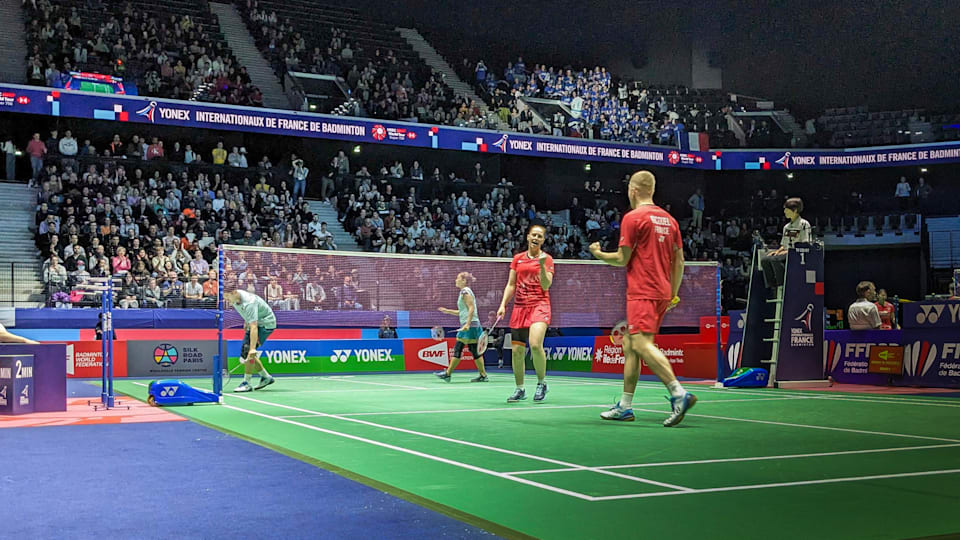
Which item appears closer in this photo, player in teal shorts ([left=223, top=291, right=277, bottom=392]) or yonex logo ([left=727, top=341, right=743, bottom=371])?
player in teal shorts ([left=223, top=291, right=277, bottom=392])

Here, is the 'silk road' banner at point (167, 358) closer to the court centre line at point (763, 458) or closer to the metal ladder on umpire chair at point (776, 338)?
the metal ladder on umpire chair at point (776, 338)

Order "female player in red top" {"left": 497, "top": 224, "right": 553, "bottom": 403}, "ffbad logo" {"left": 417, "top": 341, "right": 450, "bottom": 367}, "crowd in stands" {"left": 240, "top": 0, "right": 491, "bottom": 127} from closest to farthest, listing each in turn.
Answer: "female player in red top" {"left": 497, "top": 224, "right": 553, "bottom": 403}, "ffbad logo" {"left": 417, "top": 341, "right": 450, "bottom": 367}, "crowd in stands" {"left": 240, "top": 0, "right": 491, "bottom": 127}

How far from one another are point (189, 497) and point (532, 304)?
22.4 ft

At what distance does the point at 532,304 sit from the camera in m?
11.8

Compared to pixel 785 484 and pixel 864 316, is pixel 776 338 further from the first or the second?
pixel 785 484

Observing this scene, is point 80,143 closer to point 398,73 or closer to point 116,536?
point 398,73

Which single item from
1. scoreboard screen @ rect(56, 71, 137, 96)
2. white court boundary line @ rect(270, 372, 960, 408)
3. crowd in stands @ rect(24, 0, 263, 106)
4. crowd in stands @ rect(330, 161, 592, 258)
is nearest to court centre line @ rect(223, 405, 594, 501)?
white court boundary line @ rect(270, 372, 960, 408)

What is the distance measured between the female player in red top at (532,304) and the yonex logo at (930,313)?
265 inches

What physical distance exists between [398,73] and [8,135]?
14.8 meters

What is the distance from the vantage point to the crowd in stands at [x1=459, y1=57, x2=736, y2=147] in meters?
40.2

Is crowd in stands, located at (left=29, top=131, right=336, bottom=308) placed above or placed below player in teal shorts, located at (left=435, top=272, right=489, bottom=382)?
above

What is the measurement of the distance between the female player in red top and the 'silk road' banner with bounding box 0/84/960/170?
22516 millimetres

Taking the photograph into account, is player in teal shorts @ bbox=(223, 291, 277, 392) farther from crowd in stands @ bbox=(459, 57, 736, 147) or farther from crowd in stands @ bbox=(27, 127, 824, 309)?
crowd in stands @ bbox=(459, 57, 736, 147)

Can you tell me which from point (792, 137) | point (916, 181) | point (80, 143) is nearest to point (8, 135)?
point (80, 143)
